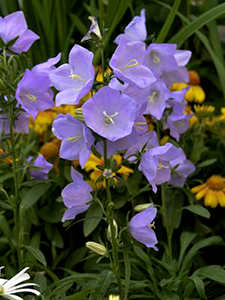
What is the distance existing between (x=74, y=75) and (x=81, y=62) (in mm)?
28

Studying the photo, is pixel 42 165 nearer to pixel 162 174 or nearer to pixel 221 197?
pixel 162 174

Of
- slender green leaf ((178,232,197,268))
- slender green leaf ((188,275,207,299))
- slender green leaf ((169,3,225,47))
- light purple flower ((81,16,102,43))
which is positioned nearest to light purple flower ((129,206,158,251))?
slender green leaf ((188,275,207,299))

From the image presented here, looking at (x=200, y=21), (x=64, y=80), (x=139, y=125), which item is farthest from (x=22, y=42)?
(x=200, y=21)

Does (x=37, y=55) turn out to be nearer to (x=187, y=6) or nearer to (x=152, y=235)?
(x=187, y=6)

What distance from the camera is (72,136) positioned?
1.25 metres

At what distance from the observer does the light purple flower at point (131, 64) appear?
121 centimetres

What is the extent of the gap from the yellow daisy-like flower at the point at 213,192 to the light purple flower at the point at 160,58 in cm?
34

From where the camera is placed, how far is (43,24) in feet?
8.13

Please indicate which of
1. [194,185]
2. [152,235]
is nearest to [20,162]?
[194,185]

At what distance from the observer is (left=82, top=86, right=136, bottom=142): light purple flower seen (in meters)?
1.16

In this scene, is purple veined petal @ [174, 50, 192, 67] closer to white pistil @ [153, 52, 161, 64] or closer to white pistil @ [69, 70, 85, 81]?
white pistil @ [153, 52, 161, 64]

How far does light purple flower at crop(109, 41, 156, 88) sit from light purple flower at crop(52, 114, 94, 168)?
0.13 meters

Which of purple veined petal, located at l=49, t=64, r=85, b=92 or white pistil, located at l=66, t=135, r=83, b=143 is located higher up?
purple veined petal, located at l=49, t=64, r=85, b=92

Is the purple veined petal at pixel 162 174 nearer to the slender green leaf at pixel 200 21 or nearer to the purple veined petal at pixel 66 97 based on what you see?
the purple veined petal at pixel 66 97
